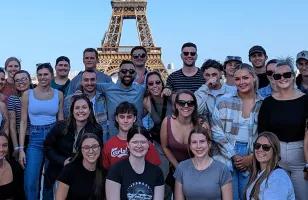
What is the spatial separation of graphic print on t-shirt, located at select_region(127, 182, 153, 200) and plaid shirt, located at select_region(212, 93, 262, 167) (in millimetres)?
1016

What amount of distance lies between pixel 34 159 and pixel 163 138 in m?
1.93

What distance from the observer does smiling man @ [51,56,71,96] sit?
783cm

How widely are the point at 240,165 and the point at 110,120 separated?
6.57 feet

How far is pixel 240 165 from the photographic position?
5.61m

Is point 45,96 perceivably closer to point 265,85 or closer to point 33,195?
point 33,195

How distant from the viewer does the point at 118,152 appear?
5680 mm

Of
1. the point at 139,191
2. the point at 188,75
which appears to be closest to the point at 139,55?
the point at 188,75

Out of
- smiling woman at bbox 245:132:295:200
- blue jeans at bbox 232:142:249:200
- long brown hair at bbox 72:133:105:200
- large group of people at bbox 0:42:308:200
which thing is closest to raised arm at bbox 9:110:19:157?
large group of people at bbox 0:42:308:200

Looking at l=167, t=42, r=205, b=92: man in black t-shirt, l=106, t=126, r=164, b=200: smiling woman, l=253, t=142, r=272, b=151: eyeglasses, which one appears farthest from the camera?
l=167, t=42, r=205, b=92: man in black t-shirt

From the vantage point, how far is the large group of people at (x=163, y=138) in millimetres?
5176

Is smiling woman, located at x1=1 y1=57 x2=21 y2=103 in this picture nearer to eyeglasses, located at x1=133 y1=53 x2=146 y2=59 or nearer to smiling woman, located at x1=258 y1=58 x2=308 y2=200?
eyeglasses, located at x1=133 y1=53 x2=146 y2=59

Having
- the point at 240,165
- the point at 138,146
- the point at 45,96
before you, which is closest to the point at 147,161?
the point at 138,146

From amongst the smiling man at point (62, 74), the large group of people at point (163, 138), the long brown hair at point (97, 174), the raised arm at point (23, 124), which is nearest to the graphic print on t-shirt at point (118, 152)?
the large group of people at point (163, 138)

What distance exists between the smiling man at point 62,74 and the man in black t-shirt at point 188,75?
168 cm
